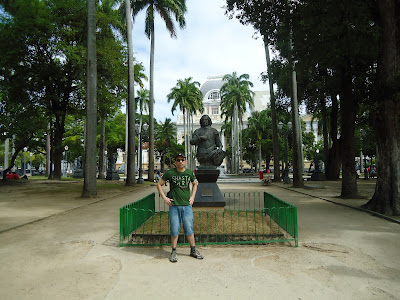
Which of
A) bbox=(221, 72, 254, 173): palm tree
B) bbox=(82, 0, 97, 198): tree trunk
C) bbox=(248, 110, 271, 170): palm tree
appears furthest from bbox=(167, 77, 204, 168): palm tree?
bbox=(82, 0, 97, 198): tree trunk

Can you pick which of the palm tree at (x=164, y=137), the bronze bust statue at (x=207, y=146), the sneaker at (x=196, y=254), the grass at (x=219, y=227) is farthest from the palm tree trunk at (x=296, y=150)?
the palm tree at (x=164, y=137)

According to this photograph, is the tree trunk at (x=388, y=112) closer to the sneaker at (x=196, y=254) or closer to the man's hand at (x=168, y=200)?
the sneaker at (x=196, y=254)

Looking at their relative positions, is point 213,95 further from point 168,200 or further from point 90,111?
point 168,200

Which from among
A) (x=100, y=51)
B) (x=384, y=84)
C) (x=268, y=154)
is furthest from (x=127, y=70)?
(x=268, y=154)

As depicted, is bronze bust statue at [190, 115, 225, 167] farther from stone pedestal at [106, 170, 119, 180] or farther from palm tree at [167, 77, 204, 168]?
palm tree at [167, 77, 204, 168]

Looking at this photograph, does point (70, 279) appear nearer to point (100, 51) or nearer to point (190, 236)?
point (190, 236)

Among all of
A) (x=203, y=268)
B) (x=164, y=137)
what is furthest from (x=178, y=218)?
(x=164, y=137)

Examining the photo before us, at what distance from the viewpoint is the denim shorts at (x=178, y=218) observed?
4.55 metres

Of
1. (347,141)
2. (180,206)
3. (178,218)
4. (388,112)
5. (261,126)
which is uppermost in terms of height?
(261,126)

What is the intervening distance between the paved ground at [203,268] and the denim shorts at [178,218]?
1.56ft

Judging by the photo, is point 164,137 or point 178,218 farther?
point 164,137

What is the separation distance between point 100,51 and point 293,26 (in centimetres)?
1194

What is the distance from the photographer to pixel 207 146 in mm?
8758

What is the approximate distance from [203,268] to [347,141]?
10.8 meters
